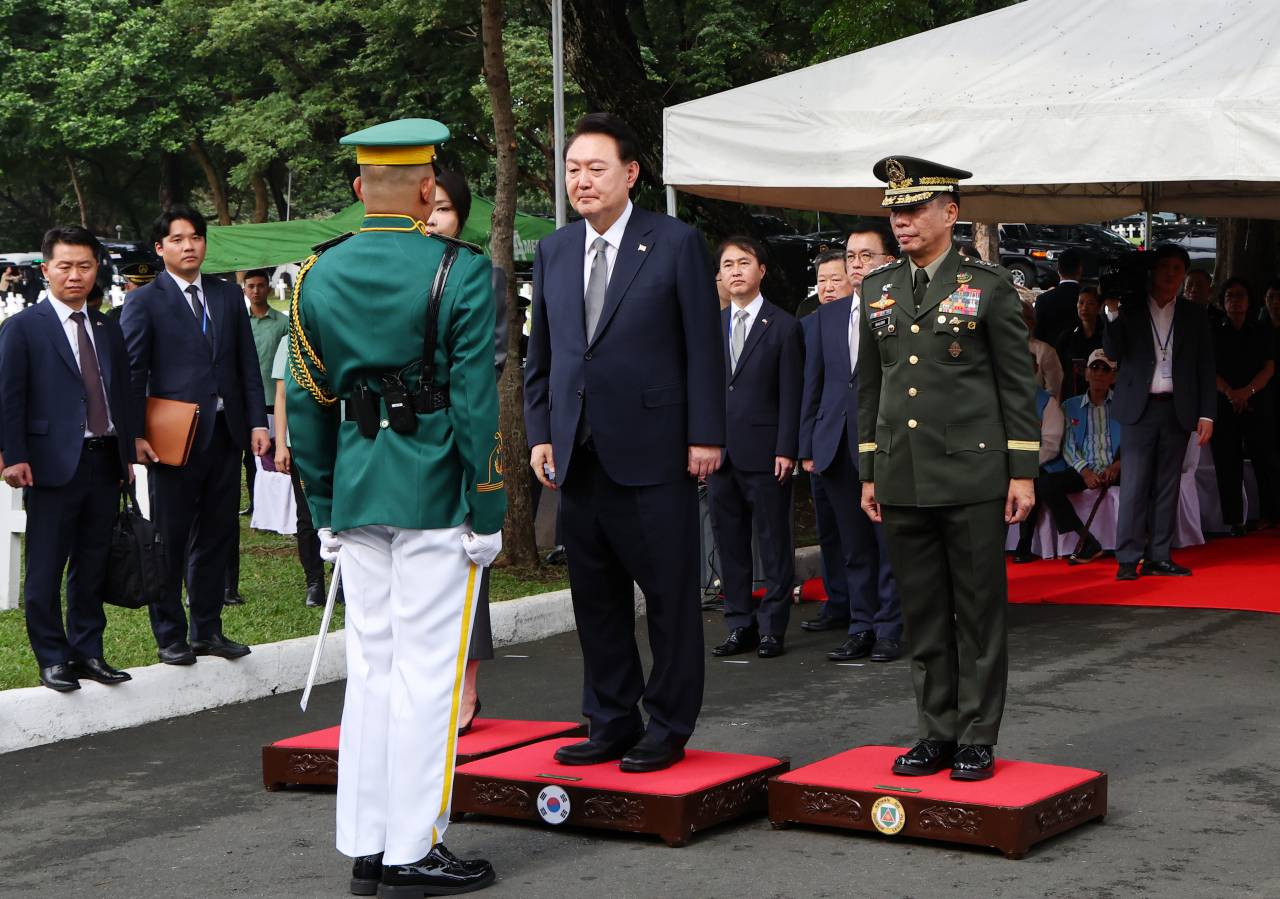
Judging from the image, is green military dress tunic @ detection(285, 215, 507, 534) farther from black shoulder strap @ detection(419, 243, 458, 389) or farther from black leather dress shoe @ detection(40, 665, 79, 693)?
black leather dress shoe @ detection(40, 665, 79, 693)

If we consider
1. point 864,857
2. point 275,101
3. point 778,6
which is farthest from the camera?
point 275,101

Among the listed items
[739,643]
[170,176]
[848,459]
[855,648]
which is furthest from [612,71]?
[170,176]

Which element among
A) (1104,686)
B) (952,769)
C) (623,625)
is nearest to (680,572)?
(623,625)

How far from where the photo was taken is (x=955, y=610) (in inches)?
185

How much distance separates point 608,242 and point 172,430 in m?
2.80

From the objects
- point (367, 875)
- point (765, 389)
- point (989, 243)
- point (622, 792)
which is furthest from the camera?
point (989, 243)

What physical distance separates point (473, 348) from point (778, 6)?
22.1 meters

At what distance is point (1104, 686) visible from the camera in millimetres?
6559

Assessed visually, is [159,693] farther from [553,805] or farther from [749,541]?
[749,541]

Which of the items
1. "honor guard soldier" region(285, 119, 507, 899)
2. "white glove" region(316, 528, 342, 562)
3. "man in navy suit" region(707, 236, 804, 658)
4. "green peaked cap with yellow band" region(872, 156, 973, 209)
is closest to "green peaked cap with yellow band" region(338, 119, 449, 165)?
"honor guard soldier" region(285, 119, 507, 899)

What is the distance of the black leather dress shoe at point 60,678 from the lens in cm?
607

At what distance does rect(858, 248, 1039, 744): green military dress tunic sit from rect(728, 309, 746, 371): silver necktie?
299 cm

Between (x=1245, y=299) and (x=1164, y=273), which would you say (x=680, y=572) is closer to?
(x=1164, y=273)

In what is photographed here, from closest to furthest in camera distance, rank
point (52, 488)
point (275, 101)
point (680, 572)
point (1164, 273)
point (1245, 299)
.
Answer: point (680, 572) < point (52, 488) < point (1164, 273) < point (1245, 299) < point (275, 101)
